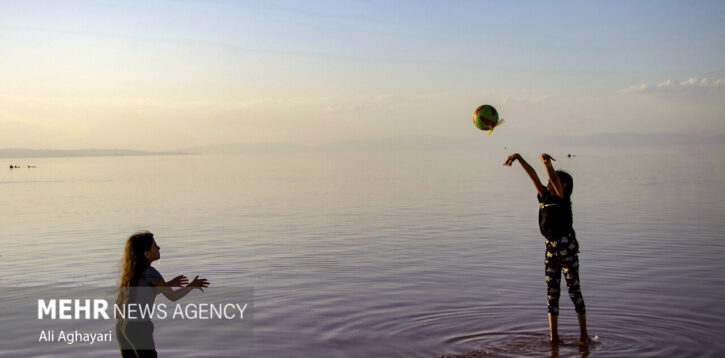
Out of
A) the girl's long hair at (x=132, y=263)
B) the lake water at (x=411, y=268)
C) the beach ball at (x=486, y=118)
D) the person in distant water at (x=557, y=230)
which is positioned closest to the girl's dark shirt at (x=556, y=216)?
the person in distant water at (x=557, y=230)

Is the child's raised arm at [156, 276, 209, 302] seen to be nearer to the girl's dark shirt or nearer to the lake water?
the lake water

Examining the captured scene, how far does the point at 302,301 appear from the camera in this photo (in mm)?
11438

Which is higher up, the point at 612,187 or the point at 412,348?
the point at 612,187

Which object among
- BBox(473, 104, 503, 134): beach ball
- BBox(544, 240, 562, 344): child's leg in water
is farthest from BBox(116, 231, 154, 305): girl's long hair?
BBox(473, 104, 503, 134): beach ball

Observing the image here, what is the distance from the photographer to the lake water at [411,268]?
29.5 ft

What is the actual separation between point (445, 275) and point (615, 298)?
351cm

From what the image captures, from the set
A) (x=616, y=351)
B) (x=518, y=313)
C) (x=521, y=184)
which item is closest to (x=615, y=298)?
(x=518, y=313)

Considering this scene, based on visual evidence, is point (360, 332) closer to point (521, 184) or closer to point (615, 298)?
point (615, 298)

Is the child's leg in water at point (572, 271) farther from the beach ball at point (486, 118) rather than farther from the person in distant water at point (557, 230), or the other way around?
the beach ball at point (486, 118)

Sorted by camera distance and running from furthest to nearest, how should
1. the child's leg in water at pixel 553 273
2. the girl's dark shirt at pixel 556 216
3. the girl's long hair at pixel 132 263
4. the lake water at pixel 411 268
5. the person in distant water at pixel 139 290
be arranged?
the lake water at pixel 411 268, the child's leg in water at pixel 553 273, the girl's dark shirt at pixel 556 216, the girl's long hair at pixel 132 263, the person in distant water at pixel 139 290

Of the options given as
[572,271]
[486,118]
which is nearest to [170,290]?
[572,271]

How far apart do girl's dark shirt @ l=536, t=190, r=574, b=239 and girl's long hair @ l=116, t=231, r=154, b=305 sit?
15.3 ft

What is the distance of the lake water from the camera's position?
353 inches

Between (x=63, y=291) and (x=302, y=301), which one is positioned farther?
(x=63, y=291)
